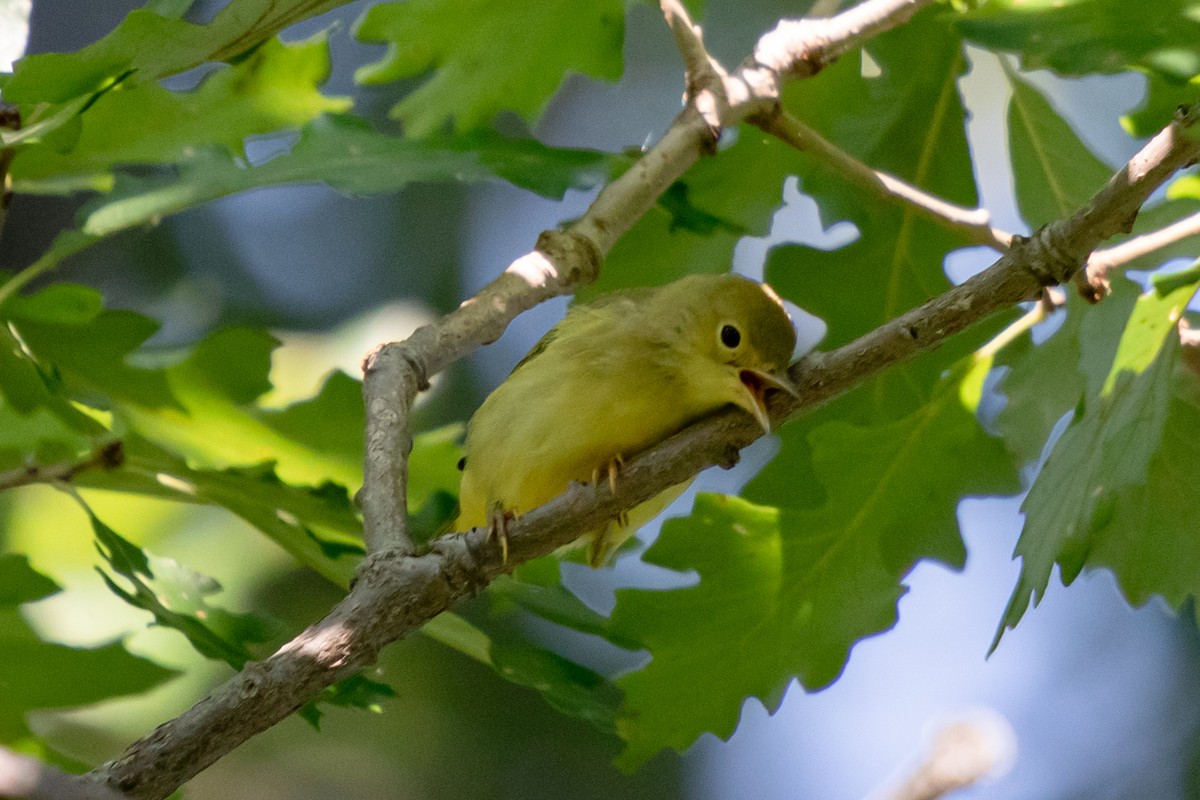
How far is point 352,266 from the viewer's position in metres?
7.70

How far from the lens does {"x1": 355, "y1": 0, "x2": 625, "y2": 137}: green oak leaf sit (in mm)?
3082

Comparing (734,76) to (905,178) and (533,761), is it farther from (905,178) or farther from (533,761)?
(533,761)

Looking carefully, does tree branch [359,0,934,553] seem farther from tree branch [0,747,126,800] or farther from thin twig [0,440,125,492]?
tree branch [0,747,126,800]

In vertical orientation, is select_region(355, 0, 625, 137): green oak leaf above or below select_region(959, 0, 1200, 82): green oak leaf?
above

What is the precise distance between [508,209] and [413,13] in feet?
15.1

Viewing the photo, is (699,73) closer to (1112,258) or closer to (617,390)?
(617,390)

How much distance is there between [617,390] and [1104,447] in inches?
43.8

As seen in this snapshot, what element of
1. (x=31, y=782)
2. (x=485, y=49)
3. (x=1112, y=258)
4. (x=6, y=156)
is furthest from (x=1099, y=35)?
(x=6, y=156)

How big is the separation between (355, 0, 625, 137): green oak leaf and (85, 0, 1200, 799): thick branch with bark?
1.72ft

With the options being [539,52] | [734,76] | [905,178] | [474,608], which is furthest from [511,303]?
[474,608]

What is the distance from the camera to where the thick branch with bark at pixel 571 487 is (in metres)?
1.71

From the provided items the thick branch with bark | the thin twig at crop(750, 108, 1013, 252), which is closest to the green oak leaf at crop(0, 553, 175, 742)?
the thick branch with bark

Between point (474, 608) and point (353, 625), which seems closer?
point (353, 625)

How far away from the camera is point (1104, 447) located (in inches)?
87.0
